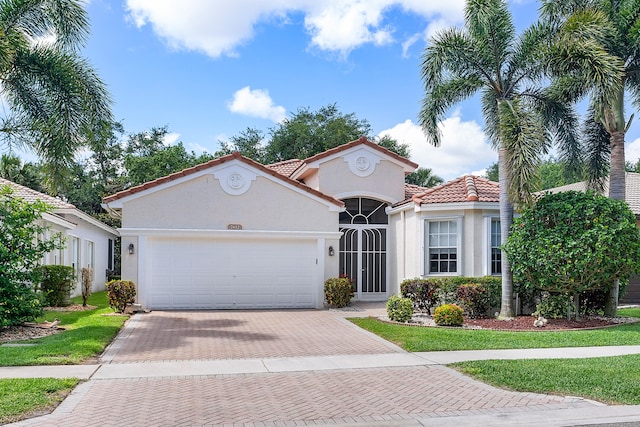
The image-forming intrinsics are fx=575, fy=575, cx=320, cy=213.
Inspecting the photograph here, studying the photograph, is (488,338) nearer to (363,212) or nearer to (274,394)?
(274,394)

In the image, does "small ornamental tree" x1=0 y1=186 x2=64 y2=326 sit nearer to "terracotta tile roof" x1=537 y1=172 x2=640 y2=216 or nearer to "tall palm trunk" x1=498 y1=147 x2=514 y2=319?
"tall palm trunk" x1=498 y1=147 x2=514 y2=319

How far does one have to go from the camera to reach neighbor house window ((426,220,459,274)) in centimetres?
1773

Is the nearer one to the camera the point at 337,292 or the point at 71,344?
the point at 71,344

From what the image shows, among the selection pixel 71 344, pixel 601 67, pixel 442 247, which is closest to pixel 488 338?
pixel 442 247

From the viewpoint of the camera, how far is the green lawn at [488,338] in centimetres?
1148

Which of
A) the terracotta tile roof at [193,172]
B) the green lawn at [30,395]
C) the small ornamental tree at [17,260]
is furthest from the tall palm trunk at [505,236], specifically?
the small ornamental tree at [17,260]

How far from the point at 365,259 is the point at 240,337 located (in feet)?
29.2

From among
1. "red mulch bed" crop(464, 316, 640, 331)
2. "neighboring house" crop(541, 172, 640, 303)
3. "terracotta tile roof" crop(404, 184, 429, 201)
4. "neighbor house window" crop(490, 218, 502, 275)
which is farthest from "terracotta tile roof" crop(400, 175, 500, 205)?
"red mulch bed" crop(464, 316, 640, 331)

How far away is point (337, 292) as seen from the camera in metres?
17.9

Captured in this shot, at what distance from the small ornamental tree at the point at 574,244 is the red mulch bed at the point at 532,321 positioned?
825 mm

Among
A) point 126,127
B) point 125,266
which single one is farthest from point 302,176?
point 126,127

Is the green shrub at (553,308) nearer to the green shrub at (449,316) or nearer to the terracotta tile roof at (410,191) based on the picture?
the green shrub at (449,316)

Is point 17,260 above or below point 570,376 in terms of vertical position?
above

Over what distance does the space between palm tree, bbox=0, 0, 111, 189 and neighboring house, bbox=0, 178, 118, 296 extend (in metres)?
4.15
